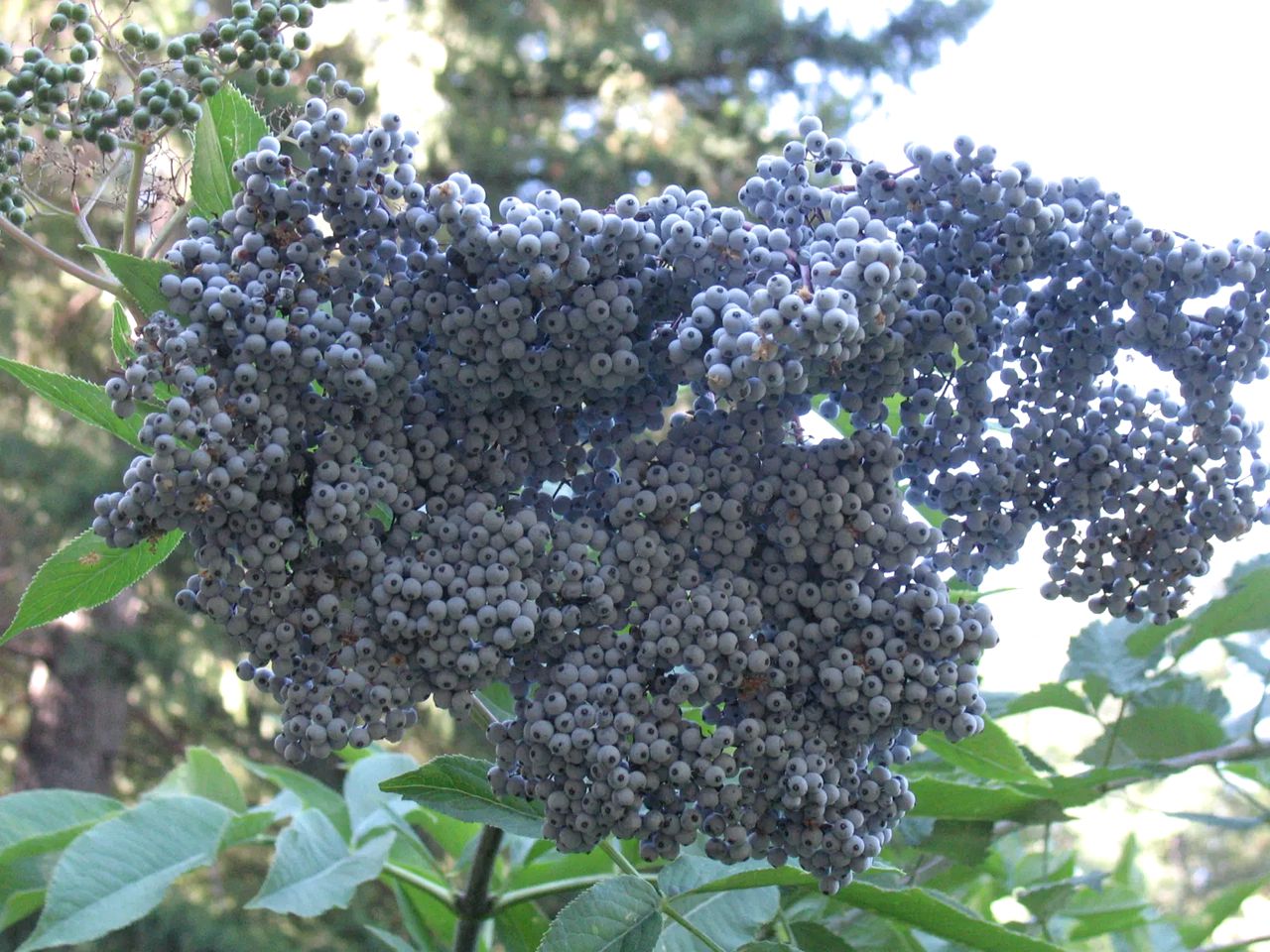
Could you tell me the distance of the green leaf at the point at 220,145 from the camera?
1.13 metres

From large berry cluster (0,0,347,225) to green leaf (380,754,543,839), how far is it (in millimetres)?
718

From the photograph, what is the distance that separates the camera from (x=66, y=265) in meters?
1.18

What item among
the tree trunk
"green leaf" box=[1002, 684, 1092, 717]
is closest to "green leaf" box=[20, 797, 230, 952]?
"green leaf" box=[1002, 684, 1092, 717]

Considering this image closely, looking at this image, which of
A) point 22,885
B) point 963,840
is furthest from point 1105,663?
point 22,885

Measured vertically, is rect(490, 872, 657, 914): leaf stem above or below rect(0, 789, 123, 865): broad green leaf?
above

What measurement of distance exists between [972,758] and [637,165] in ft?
23.7

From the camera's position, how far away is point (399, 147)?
1.05 meters

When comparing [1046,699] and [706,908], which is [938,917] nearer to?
[706,908]

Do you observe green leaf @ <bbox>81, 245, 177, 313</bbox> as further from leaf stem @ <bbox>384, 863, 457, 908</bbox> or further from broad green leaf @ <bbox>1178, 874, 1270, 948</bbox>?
broad green leaf @ <bbox>1178, 874, 1270, 948</bbox>

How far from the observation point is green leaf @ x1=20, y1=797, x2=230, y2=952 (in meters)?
Answer: 1.45

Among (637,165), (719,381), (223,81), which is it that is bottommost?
(719,381)

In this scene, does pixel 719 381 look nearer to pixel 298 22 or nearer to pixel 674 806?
pixel 674 806

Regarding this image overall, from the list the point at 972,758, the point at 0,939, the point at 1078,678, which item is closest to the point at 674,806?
the point at 972,758

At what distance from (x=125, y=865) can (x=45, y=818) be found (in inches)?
10.8
